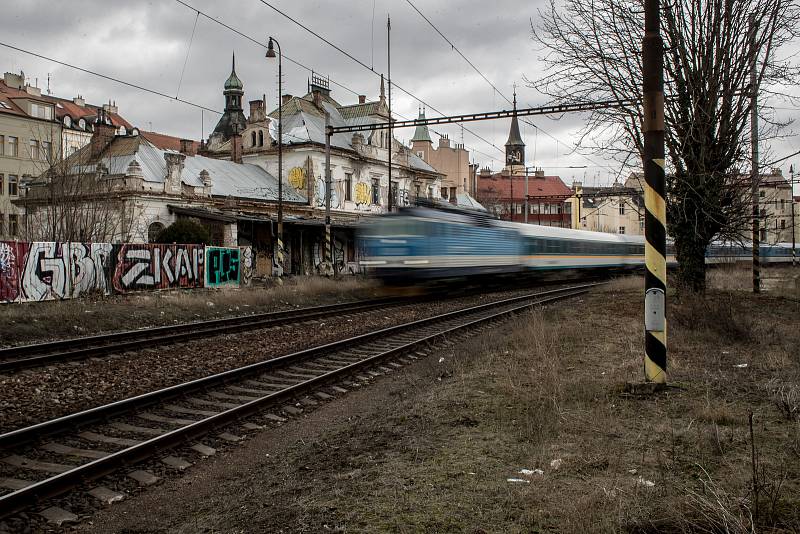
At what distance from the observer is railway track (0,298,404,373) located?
11.2 metres

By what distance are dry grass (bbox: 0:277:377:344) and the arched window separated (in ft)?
39.2

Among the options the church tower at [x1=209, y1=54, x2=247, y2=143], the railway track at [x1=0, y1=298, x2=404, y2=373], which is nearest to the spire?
the church tower at [x1=209, y1=54, x2=247, y2=143]

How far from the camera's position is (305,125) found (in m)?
52.2

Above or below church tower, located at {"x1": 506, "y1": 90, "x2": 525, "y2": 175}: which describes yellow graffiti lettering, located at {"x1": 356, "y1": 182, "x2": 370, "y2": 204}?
below

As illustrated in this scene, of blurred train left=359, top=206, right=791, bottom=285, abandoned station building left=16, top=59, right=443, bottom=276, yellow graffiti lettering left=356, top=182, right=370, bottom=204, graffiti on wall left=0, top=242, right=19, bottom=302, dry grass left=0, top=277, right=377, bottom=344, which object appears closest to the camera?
dry grass left=0, top=277, right=377, bottom=344

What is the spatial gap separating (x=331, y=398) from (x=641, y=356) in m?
4.84

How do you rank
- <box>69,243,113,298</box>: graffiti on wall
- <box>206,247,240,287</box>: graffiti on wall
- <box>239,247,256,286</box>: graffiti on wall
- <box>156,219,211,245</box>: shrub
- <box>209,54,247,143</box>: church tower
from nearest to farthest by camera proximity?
<box>69,243,113,298</box>: graffiti on wall → <box>206,247,240,287</box>: graffiti on wall → <box>239,247,256,286</box>: graffiti on wall → <box>156,219,211,245</box>: shrub → <box>209,54,247,143</box>: church tower

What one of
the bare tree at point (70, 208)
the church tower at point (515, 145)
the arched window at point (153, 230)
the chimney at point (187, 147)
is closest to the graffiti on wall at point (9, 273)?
the bare tree at point (70, 208)

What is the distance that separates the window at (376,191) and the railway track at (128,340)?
1446 inches

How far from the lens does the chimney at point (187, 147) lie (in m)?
47.3

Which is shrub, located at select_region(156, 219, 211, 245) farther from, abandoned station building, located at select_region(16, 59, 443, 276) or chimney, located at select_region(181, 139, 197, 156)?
chimney, located at select_region(181, 139, 197, 156)

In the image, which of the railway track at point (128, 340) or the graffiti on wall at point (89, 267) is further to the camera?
the graffiti on wall at point (89, 267)

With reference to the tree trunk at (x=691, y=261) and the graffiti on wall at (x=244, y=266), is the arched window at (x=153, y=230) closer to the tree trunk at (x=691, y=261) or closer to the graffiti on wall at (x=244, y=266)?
the graffiti on wall at (x=244, y=266)

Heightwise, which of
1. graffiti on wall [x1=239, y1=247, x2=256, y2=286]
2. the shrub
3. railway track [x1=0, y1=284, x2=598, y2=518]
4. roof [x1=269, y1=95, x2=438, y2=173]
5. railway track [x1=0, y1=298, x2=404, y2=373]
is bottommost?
railway track [x1=0, y1=284, x2=598, y2=518]
